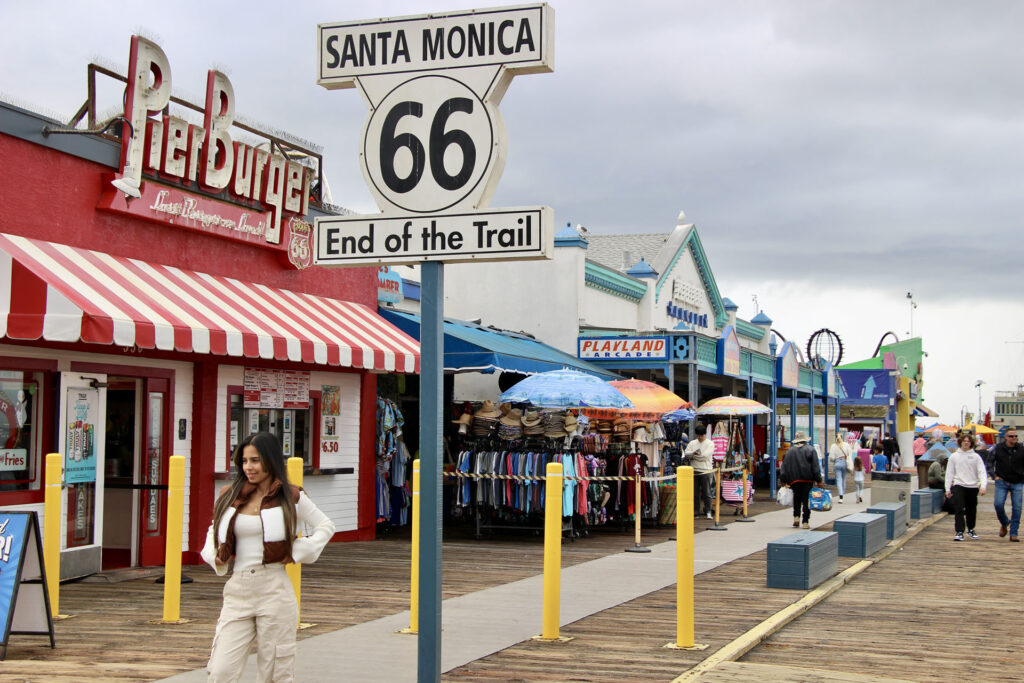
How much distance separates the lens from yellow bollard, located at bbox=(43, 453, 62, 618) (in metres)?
9.27

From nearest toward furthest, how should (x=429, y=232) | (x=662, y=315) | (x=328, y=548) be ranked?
(x=429, y=232)
(x=328, y=548)
(x=662, y=315)

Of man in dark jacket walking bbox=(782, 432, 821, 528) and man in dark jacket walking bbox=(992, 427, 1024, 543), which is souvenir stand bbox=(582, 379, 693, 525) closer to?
man in dark jacket walking bbox=(782, 432, 821, 528)

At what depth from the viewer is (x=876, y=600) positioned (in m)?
11.9

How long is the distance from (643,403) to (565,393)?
2945 mm

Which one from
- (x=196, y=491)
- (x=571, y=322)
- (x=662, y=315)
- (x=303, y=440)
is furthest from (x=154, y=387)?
(x=662, y=315)

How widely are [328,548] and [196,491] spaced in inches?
102

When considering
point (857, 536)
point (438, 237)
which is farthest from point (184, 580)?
point (857, 536)

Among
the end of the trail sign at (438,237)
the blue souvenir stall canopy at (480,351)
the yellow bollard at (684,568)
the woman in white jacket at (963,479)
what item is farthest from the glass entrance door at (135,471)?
the woman in white jacket at (963,479)

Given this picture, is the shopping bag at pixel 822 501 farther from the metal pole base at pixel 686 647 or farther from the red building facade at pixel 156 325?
the metal pole base at pixel 686 647

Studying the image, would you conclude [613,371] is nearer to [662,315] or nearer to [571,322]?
[571,322]

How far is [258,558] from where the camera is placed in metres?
5.69

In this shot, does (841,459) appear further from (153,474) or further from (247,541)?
(247,541)

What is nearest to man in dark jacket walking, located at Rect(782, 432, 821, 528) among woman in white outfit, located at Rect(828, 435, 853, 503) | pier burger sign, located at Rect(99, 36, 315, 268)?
pier burger sign, located at Rect(99, 36, 315, 268)

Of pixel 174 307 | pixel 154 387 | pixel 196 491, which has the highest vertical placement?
pixel 174 307
